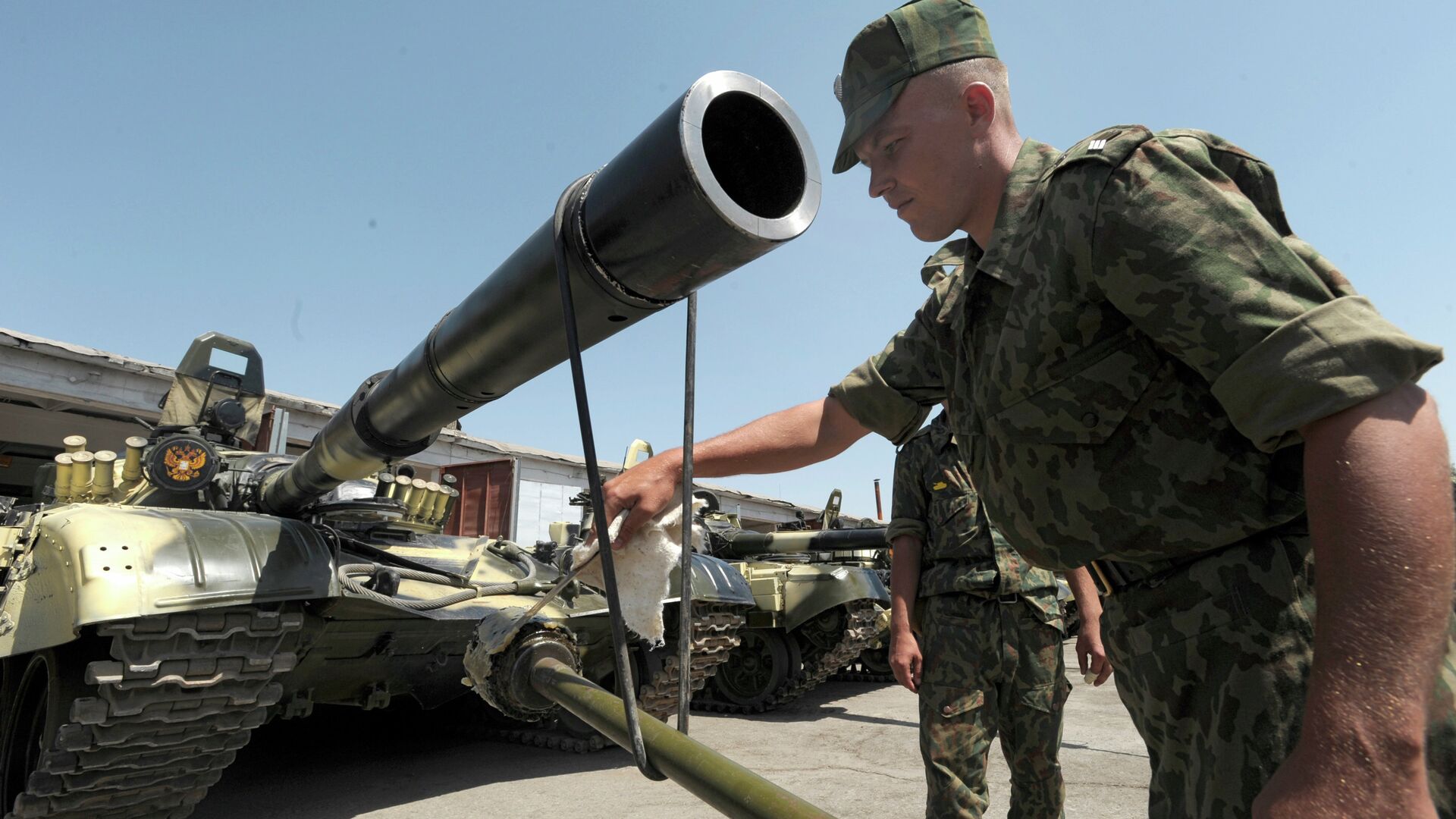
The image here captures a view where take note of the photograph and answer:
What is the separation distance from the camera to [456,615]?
475 cm

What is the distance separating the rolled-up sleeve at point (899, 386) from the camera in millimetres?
1938

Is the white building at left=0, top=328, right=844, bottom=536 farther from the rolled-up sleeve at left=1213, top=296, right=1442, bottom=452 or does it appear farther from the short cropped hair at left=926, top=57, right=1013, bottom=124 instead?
the rolled-up sleeve at left=1213, top=296, right=1442, bottom=452

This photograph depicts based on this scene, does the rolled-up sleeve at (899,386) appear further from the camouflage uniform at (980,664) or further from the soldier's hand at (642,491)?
the camouflage uniform at (980,664)

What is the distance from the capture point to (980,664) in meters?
3.34

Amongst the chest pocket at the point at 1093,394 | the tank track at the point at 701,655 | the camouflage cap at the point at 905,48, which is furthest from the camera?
the tank track at the point at 701,655

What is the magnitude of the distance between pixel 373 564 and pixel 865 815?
2729 mm

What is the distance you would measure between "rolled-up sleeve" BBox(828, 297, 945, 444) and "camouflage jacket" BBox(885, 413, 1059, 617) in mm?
1311

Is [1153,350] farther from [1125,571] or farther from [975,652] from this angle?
[975,652]

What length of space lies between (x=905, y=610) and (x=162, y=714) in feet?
9.91

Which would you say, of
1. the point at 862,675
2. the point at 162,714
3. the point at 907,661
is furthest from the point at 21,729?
→ the point at 862,675

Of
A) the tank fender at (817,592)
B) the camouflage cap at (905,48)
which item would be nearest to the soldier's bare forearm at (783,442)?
the camouflage cap at (905,48)

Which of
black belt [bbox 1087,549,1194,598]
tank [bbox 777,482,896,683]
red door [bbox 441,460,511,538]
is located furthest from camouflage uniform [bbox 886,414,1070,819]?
red door [bbox 441,460,511,538]

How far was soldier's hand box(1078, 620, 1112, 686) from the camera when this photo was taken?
3.26m

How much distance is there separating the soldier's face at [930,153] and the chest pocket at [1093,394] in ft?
1.39
